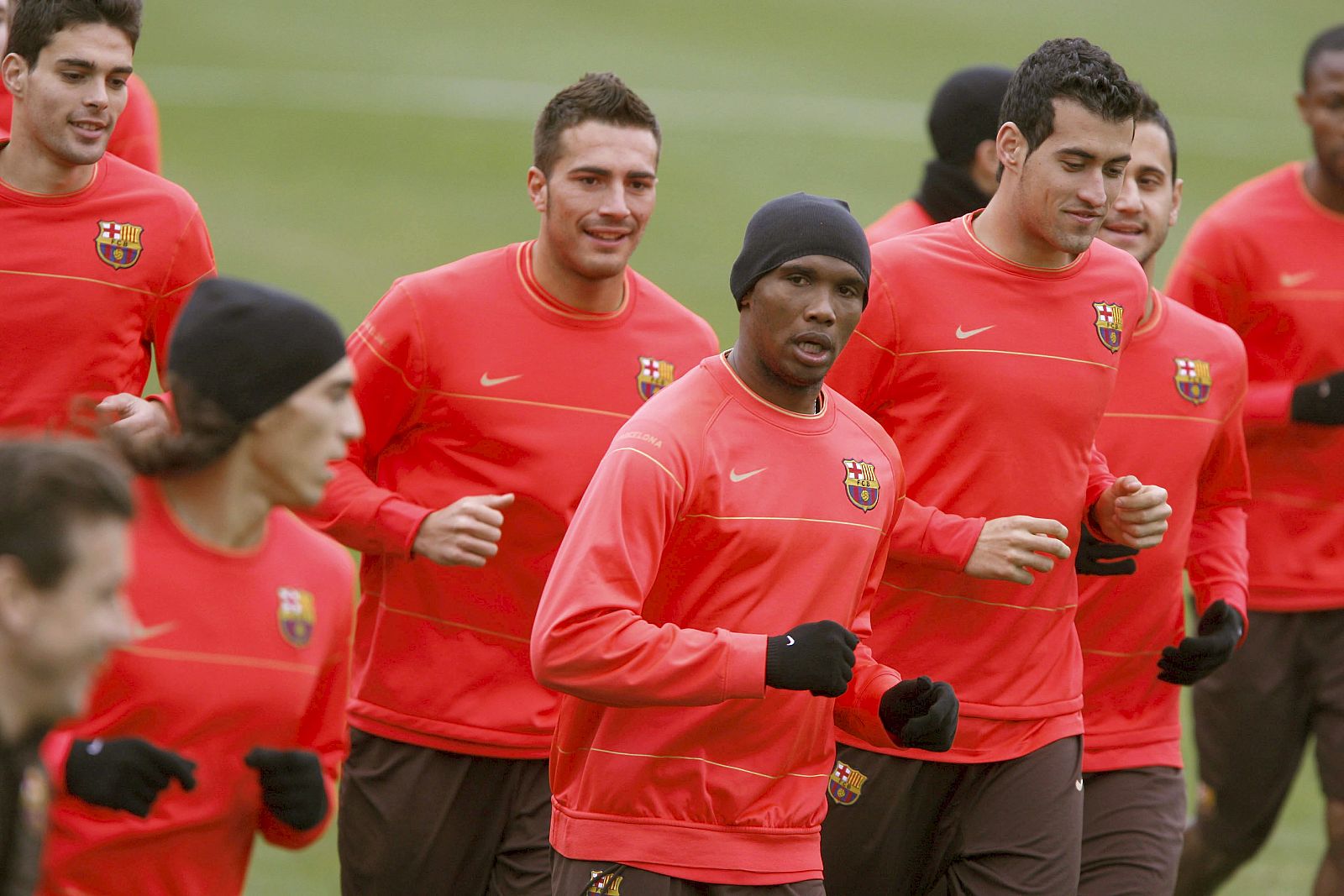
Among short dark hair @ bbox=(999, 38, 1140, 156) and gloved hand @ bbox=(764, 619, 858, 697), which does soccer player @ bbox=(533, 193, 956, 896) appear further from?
short dark hair @ bbox=(999, 38, 1140, 156)

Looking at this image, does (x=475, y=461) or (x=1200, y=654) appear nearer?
(x=475, y=461)

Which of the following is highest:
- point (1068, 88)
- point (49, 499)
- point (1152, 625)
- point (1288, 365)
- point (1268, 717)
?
point (1068, 88)

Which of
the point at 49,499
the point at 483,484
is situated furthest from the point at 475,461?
the point at 49,499

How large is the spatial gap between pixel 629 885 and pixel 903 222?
15.0 ft

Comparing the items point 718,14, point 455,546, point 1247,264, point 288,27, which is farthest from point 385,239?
point 455,546

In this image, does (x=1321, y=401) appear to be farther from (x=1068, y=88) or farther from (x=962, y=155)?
(x=962, y=155)

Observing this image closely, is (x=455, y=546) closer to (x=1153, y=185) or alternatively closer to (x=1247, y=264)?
(x=1153, y=185)

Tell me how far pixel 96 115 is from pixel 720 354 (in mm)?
2175

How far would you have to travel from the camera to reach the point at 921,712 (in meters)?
5.68

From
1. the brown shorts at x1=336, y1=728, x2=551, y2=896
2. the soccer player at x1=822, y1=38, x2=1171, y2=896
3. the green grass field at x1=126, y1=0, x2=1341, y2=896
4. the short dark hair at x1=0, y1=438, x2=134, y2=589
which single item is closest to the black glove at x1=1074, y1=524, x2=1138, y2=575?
the soccer player at x1=822, y1=38, x2=1171, y2=896

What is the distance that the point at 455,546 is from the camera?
5988mm

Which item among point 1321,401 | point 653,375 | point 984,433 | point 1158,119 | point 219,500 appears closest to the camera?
point 219,500

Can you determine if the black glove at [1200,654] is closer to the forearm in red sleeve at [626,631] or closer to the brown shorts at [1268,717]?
the brown shorts at [1268,717]

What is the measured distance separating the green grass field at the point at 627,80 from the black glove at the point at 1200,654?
13.7 m
